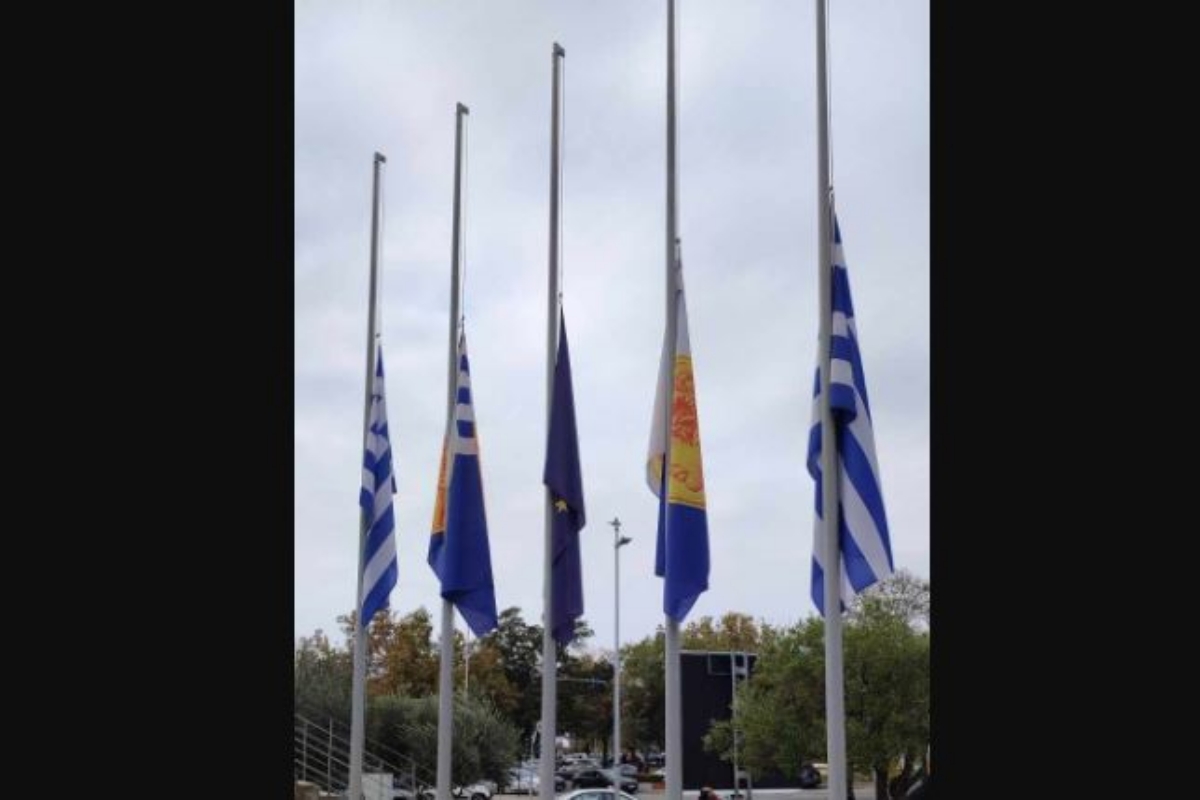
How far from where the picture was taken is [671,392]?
49.7ft

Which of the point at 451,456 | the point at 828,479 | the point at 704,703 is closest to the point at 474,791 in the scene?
the point at 704,703

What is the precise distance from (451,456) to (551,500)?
1.80 m

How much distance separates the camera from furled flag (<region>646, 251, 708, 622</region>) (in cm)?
1444

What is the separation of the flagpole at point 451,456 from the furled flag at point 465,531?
0.54 ft

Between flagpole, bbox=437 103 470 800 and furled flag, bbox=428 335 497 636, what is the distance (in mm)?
166

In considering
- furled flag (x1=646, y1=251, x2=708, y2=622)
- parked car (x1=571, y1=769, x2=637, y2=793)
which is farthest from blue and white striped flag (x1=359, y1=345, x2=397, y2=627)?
parked car (x1=571, y1=769, x2=637, y2=793)

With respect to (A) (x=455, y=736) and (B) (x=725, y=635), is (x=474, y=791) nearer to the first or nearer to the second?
(A) (x=455, y=736)

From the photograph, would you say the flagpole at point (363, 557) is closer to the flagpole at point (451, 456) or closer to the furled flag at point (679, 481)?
the flagpole at point (451, 456)

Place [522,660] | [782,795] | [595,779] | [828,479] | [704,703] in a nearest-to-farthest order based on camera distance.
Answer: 1. [828,479]
2. [704,703]
3. [782,795]
4. [595,779]
5. [522,660]

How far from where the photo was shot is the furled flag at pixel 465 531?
16.8 metres

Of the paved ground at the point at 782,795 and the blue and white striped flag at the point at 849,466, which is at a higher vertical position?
the blue and white striped flag at the point at 849,466

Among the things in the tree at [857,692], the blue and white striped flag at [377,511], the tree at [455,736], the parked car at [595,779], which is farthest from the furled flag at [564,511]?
the parked car at [595,779]
